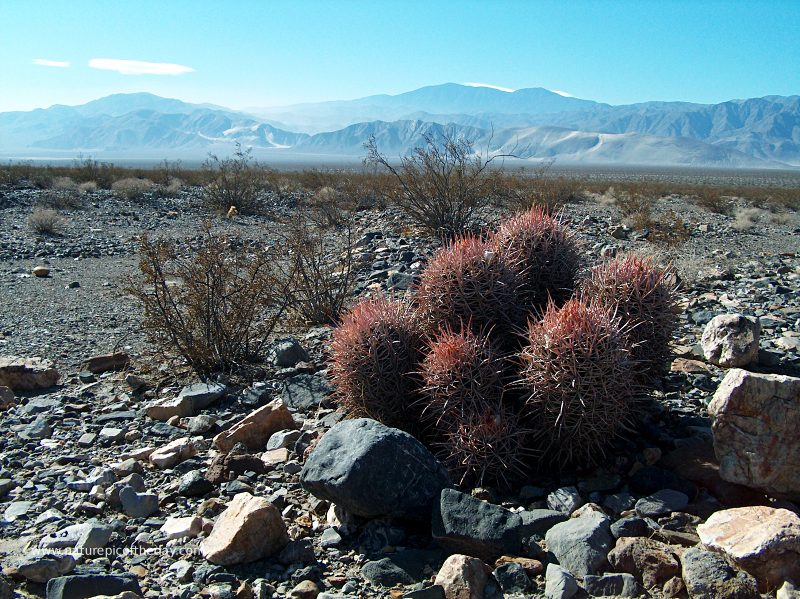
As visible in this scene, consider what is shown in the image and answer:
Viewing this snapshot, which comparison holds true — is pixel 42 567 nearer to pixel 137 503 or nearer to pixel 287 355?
pixel 137 503

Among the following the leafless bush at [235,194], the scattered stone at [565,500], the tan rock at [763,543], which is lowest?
the scattered stone at [565,500]

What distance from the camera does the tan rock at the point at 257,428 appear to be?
4.75 m

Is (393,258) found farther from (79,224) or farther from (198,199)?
(198,199)

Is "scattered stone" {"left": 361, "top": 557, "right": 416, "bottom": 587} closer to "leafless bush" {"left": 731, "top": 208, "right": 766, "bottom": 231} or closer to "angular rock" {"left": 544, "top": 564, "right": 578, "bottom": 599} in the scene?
"angular rock" {"left": 544, "top": 564, "right": 578, "bottom": 599}

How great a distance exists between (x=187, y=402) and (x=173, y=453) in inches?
35.5

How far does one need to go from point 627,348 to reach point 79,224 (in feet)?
55.1

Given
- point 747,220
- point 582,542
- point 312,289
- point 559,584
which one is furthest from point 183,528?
point 747,220

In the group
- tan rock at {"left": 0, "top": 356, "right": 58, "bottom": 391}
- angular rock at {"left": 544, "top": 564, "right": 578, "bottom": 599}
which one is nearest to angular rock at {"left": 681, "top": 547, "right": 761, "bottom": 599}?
angular rock at {"left": 544, "top": 564, "right": 578, "bottom": 599}

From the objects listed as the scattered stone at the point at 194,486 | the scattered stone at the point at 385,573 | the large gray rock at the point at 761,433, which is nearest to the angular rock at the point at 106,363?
the scattered stone at the point at 194,486

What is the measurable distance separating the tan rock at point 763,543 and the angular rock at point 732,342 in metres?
2.63

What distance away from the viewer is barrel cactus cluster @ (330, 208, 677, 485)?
3.65 m

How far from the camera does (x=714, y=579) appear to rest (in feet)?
9.36

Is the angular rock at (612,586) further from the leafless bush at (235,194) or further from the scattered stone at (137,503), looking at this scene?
the leafless bush at (235,194)

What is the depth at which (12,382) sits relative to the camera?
19.7 feet
